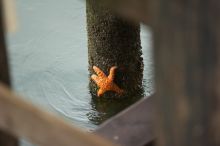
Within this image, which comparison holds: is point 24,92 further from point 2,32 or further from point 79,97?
point 2,32

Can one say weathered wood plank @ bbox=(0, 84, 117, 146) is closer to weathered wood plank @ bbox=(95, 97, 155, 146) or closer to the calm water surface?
weathered wood plank @ bbox=(95, 97, 155, 146)

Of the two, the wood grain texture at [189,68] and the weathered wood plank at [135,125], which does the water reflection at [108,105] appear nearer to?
the weathered wood plank at [135,125]

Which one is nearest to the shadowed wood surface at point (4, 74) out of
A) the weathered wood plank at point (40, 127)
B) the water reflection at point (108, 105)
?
the weathered wood plank at point (40, 127)

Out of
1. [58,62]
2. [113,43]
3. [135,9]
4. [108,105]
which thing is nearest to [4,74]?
[135,9]

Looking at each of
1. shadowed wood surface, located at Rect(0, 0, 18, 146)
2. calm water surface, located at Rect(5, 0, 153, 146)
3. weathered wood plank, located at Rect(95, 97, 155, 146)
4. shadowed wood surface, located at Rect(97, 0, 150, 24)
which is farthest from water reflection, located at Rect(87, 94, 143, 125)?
shadowed wood surface, located at Rect(97, 0, 150, 24)

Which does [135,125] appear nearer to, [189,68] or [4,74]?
[4,74]
